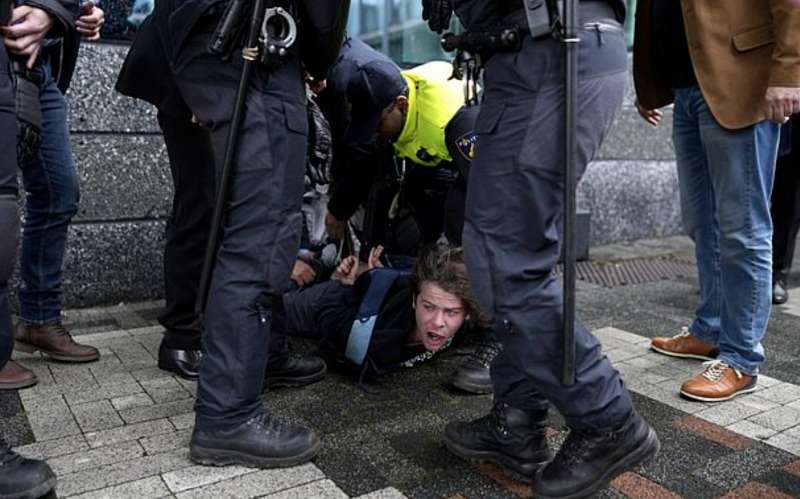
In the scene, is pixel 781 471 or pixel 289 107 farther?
pixel 781 471

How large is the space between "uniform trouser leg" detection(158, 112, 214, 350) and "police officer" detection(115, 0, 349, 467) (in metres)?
0.62

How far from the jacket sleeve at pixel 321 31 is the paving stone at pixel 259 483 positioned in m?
1.12

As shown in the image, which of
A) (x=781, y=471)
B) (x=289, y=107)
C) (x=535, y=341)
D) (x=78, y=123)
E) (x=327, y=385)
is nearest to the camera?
(x=535, y=341)

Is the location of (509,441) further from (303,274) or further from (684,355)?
(303,274)

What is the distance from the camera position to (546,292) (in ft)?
5.88

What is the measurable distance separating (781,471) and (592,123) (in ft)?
3.85

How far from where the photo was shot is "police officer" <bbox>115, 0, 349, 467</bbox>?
78.0 inches

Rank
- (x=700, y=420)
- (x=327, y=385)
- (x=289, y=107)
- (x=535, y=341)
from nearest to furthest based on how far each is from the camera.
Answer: (x=535, y=341), (x=289, y=107), (x=700, y=420), (x=327, y=385)

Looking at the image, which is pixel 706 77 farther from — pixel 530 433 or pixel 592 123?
pixel 530 433

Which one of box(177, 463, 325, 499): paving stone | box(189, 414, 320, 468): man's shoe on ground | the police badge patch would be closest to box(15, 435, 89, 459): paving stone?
box(189, 414, 320, 468): man's shoe on ground

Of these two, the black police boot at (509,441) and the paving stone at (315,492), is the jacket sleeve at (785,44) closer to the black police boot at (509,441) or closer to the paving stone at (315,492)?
the black police boot at (509,441)

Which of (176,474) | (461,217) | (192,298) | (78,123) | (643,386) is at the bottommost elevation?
(643,386)

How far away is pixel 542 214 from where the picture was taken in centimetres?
176

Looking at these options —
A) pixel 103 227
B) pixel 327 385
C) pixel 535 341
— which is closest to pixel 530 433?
pixel 535 341
